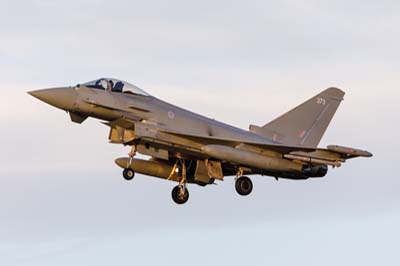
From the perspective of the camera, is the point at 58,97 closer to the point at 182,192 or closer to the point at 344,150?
the point at 182,192

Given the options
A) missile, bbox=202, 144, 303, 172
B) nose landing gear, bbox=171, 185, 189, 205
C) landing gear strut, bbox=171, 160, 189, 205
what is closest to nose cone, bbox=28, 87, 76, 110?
missile, bbox=202, 144, 303, 172

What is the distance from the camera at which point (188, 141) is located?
3962 centimetres

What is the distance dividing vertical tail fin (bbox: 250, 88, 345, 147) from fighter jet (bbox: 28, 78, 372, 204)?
5 cm

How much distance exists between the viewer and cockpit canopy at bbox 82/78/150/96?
39.3 metres

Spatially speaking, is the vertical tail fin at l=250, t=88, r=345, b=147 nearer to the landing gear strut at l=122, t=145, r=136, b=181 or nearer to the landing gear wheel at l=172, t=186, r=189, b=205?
the landing gear wheel at l=172, t=186, r=189, b=205

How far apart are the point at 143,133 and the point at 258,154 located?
3685mm

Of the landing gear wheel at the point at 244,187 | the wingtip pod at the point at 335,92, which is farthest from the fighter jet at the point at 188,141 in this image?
the wingtip pod at the point at 335,92

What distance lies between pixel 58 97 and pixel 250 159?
6149mm

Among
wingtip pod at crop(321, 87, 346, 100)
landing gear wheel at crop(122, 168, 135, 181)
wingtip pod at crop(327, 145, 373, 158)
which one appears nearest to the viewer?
wingtip pod at crop(327, 145, 373, 158)

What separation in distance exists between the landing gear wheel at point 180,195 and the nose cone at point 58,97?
548cm

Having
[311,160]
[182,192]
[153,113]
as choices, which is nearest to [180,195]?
[182,192]

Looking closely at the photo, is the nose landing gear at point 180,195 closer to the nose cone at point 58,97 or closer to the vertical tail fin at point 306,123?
the vertical tail fin at point 306,123

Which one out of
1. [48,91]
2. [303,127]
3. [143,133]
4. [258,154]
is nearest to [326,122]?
[303,127]

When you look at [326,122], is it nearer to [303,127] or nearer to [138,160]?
[303,127]
